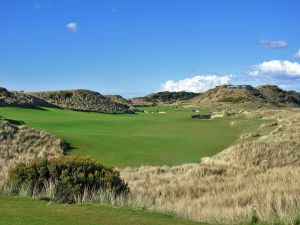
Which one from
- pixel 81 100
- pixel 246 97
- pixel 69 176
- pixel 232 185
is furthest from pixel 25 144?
pixel 246 97

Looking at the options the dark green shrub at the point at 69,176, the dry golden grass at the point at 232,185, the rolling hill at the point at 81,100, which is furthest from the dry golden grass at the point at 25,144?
the rolling hill at the point at 81,100

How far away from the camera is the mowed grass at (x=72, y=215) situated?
8156 millimetres

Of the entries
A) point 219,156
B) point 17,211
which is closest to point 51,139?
point 219,156

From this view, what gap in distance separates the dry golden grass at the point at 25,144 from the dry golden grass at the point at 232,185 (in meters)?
5.70

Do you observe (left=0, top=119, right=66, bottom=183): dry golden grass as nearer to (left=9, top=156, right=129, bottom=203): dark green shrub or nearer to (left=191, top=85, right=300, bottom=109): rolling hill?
(left=9, top=156, right=129, bottom=203): dark green shrub

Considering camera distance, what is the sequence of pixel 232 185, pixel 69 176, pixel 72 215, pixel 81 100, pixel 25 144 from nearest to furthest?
pixel 72 215 < pixel 69 176 < pixel 232 185 < pixel 25 144 < pixel 81 100

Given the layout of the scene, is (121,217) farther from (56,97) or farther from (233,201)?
(56,97)

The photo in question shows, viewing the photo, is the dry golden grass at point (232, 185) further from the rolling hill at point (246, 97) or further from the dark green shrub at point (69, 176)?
the rolling hill at point (246, 97)

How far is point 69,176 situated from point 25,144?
14.5 metres

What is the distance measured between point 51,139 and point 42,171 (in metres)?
13.4

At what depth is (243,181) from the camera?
1812cm

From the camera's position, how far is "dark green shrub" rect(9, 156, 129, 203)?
1286 cm

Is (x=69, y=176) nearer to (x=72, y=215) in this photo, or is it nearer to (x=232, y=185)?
(x=72, y=215)

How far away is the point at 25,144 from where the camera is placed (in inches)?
1069
